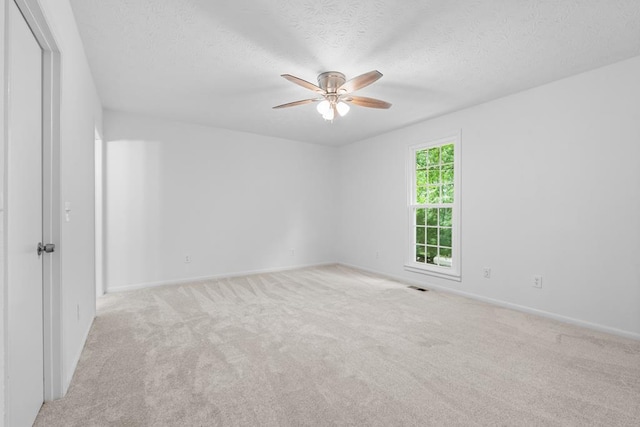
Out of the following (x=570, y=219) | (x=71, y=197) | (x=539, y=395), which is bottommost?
(x=539, y=395)

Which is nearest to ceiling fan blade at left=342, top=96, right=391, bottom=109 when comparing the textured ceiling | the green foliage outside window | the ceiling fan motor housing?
the ceiling fan motor housing

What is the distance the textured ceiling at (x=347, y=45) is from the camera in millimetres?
1994

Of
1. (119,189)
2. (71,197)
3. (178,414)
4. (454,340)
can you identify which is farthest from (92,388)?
(119,189)

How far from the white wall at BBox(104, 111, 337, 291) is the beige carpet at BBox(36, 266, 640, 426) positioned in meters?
1.07

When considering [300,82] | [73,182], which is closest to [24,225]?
[73,182]

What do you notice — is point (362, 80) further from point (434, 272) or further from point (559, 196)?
point (434, 272)

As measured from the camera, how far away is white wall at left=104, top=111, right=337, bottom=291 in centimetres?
414

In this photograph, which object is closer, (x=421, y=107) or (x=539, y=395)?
(x=539, y=395)

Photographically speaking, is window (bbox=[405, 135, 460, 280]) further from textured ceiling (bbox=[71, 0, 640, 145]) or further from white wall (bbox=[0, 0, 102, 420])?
white wall (bbox=[0, 0, 102, 420])

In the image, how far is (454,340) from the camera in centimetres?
260

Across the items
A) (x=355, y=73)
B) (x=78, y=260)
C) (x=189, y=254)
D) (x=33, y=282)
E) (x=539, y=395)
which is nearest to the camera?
(x=33, y=282)

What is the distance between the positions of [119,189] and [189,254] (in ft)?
4.30

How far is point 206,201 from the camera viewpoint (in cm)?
479

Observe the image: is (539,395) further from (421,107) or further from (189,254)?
(189,254)
